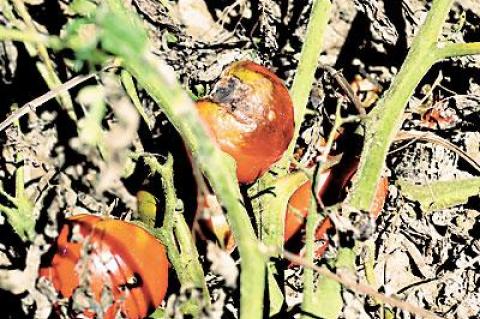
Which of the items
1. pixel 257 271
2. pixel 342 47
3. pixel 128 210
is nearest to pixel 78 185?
pixel 128 210

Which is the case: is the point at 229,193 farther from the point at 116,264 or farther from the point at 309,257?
the point at 116,264

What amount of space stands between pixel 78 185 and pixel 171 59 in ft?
0.91

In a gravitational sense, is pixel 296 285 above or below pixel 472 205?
below

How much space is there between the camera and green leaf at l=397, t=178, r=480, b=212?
4.58ft

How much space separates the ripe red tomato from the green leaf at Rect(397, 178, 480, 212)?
0.53m

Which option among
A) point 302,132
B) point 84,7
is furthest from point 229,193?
point 302,132

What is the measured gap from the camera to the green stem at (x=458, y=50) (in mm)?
1105

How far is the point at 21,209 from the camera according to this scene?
1.18 m

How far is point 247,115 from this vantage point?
116 cm

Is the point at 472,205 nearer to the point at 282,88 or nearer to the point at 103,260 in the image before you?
the point at 282,88

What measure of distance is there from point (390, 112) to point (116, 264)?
0.51 m

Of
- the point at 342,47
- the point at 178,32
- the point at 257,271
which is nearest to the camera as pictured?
the point at 257,271

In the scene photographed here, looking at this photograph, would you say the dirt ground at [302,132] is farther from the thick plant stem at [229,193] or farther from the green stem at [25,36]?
the green stem at [25,36]

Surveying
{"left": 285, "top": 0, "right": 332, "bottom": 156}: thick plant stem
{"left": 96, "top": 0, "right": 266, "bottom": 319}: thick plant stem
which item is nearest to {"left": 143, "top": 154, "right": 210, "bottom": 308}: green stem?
{"left": 96, "top": 0, "right": 266, "bottom": 319}: thick plant stem
